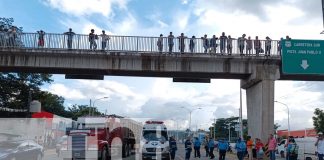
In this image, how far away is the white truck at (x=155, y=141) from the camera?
1078 inches

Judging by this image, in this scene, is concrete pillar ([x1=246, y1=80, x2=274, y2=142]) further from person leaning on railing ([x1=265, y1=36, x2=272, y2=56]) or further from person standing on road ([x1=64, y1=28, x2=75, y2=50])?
person standing on road ([x1=64, y1=28, x2=75, y2=50])

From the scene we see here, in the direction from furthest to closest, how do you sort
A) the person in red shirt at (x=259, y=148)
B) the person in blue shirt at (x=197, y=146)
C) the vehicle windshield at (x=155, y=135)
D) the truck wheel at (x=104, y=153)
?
the person in blue shirt at (x=197, y=146), the vehicle windshield at (x=155, y=135), the person in red shirt at (x=259, y=148), the truck wheel at (x=104, y=153)

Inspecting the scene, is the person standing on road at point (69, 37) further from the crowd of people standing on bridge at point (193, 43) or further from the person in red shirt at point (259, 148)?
the person in red shirt at point (259, 148)

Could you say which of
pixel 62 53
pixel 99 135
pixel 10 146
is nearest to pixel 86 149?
pixel 99 135

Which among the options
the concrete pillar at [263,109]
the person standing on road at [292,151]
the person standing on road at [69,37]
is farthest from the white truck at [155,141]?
the person standing on road at [292,151]

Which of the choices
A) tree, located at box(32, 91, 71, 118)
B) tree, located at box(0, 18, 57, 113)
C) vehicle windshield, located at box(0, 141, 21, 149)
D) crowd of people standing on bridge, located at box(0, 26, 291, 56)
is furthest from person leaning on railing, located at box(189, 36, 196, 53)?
tree, located at box(32, 91, 71, 118)

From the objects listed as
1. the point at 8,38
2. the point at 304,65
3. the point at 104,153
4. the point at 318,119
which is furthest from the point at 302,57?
the point at 318,119

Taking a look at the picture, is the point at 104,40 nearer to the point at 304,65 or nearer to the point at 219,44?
the point at 219,44

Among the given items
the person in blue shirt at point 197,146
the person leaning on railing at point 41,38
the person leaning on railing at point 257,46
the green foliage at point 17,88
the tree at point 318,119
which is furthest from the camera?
the tree at point 318,119

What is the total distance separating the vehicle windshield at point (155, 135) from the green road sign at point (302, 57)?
8.49 metres

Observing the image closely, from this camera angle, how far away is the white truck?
27.4m

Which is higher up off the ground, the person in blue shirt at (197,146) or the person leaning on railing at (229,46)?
the person leaning on railing at (229,46)

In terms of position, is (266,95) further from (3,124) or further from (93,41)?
(3,124)

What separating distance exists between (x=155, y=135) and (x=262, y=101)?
7447 mm
